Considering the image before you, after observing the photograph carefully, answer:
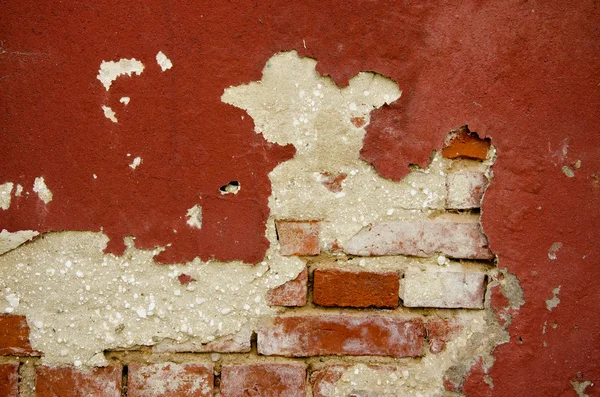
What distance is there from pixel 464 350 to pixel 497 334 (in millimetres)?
62

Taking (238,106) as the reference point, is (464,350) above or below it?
below

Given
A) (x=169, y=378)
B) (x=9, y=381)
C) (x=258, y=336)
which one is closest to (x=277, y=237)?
(x=258, y=336)

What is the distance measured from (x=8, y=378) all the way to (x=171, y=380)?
0.28m

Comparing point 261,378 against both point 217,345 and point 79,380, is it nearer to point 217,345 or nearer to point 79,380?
point 217,345

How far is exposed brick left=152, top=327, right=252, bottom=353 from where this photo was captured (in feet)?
2.89

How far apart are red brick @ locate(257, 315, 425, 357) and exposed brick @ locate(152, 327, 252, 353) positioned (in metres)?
0.02

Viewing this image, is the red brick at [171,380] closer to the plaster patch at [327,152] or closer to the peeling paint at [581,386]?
the plaster patch at [327,152]

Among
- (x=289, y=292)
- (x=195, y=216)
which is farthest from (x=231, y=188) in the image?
(x=289, y=292)

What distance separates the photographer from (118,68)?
82 centimetres

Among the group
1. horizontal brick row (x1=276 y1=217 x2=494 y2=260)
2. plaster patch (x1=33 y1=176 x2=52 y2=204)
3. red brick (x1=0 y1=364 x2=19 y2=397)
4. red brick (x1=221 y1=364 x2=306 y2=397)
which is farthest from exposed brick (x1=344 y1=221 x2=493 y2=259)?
red brick (x1=0 y1=364 x2=19 y2=397)

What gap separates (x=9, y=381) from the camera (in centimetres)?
88

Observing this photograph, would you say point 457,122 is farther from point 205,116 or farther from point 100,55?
point 100,55

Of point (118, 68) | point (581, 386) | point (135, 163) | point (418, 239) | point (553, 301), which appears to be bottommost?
point (581, 386)

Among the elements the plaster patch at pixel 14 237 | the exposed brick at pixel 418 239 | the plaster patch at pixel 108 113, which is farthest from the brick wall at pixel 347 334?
the plaster patch at pixel 108 113
